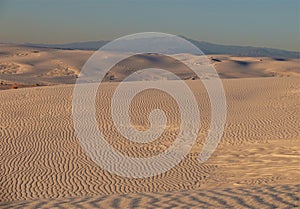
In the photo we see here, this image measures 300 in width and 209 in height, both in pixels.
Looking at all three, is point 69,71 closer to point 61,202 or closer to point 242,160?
point 242,160

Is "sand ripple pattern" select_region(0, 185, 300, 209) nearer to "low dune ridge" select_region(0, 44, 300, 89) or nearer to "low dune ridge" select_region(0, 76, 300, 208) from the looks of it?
"low dune ridge" select_region(0, 76, 300, 208)

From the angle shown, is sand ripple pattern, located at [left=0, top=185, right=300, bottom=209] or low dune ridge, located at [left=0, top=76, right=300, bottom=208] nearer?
sand ripple pattern, located at [left=0, top=185, right=300, bottom=209]

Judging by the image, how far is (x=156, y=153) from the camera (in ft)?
48.7

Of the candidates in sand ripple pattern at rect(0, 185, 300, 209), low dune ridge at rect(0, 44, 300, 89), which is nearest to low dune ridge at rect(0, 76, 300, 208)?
sand ripple pattern at rect(0, 185, 300, 209)

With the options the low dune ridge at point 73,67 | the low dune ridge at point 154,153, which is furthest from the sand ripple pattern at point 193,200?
the low dune ridge at point 73,67

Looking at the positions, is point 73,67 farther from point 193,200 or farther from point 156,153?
point 193,200

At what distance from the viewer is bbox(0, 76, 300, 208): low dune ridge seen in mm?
8305

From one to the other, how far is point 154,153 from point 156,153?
62 millimetres

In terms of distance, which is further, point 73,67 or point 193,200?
point 73,67

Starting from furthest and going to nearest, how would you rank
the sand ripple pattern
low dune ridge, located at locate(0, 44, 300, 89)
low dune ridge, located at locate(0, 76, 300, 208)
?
low dune ridge, located at locate(0, 44, 300, 89) < low dune ridge, located at locate(0, 76, 300, 208) < the sand ripple pattern

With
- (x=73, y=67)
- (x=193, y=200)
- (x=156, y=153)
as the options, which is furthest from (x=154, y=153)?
(x=73, y=67)

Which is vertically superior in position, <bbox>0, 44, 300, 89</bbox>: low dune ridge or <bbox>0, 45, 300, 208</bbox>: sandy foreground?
<bbox>0, 44, 300, 89</bbox>: low dune ridge

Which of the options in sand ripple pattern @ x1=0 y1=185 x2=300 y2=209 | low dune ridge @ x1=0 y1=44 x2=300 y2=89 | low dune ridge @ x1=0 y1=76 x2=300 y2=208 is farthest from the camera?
low dune ridge @ x1=0 y1=44 x2=300 y2=89

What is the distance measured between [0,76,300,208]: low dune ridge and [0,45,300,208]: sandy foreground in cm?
2
